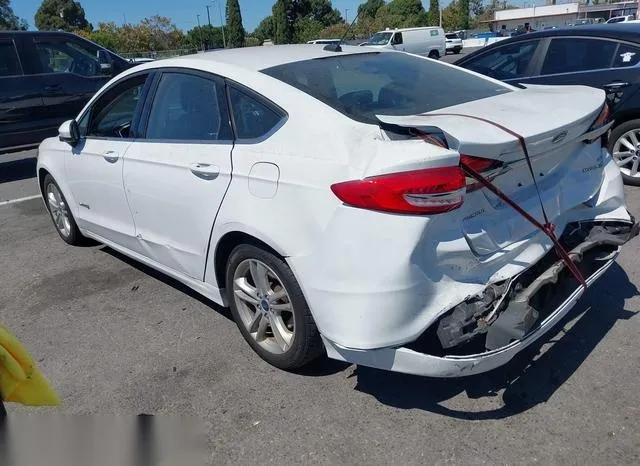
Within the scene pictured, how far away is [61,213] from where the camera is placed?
530cm

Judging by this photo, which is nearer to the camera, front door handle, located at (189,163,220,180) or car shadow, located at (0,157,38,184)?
front door handle, located at (189,163,220,180)

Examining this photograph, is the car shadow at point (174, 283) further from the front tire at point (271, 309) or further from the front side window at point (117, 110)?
the front side window at point (117, 110)

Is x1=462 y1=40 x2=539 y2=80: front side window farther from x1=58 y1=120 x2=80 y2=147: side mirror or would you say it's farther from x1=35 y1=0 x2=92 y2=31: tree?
x1=35 y1=0 x2=92 y2=31: tree

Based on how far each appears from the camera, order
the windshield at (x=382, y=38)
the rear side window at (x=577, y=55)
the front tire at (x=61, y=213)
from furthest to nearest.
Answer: the windshield at (x=382, y=38) → the rear side window at (x=577, y=55) → the front tire at (x=61, y=213)

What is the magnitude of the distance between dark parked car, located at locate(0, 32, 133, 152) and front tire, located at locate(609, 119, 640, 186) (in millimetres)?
7857

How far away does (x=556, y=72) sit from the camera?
6.21 meters

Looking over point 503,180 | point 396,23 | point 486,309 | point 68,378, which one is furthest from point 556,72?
point 396,23

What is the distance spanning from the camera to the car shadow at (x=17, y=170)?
29.6ft

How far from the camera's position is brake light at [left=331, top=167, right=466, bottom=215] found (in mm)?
2281

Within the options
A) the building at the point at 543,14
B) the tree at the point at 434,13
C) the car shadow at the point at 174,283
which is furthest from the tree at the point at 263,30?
the car shadow at the point at 174,283

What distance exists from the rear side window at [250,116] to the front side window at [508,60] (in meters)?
4.50

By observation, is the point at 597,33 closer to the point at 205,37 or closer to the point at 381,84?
the point at 381,84

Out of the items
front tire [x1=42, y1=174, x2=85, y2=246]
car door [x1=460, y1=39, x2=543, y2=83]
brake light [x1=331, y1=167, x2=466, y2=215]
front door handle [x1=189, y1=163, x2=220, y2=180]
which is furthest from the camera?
car door [x1=460, y1=39, x2=543, y2=83]

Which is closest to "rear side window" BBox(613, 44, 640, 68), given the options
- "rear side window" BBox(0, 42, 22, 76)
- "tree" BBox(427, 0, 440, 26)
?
"rear side window" BBox(0, 42, 22, 76)
